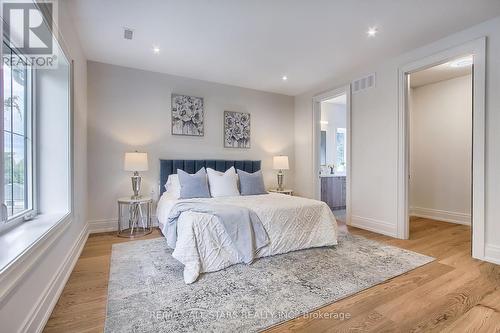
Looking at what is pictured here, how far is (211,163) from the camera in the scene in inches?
178

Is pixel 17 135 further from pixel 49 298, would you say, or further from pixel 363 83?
pixel 363 83

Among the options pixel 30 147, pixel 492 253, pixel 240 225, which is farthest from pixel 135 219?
pixel 492 253

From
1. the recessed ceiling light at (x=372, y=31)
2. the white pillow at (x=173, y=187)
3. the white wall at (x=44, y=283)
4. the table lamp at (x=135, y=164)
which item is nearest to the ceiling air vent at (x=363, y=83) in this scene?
the recessed ceiling light at (x=372, y=31)

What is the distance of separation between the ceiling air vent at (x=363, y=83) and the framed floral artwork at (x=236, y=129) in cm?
202

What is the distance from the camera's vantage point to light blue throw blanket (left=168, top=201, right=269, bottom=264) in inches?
102

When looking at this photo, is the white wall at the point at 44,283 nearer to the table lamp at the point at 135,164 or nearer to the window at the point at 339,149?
the table lamp at the point at 135,164

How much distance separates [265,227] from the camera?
2.81m

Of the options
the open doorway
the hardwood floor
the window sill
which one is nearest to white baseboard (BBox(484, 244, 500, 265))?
the hardwood floor

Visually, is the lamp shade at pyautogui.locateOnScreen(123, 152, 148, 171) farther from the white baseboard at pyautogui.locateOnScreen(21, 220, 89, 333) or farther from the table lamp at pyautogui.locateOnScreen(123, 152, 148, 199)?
the white baseboard at pyautogui.locateOnScreen(21, 220, 89, 333)

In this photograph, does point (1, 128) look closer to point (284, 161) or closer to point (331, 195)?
point (284, 161)

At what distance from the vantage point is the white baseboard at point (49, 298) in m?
1.48

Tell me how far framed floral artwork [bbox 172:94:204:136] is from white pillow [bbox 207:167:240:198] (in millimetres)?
916

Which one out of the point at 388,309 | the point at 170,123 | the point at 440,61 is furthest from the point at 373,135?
the point at 170,123

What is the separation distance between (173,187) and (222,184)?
30.5 inches
